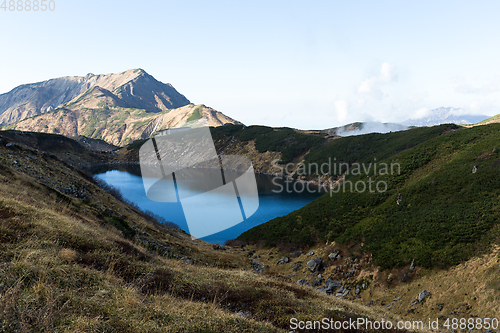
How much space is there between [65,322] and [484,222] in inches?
1166

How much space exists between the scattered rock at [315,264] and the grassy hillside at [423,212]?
13.8 ft

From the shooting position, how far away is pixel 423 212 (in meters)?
28.0

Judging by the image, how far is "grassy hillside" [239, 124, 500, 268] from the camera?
21.8 metres

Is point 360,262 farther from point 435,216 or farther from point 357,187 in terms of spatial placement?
point 357,187

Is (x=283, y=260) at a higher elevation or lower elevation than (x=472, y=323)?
lower

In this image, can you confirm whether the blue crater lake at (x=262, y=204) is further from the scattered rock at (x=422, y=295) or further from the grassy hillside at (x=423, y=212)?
the scattered rock at (x=422, y=295)

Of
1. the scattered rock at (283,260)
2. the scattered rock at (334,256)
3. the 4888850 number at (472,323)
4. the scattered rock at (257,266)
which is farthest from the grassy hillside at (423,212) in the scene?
the 4888850 number at (472,323)

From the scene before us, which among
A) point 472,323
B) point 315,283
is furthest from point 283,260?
point 472,323

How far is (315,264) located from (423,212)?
13910 millimetres

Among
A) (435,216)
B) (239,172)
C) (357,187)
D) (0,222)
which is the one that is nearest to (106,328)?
(0,222)

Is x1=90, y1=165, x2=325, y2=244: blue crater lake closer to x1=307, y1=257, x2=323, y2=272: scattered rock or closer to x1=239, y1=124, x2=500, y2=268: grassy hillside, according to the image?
x1=239, y1=124, x2=500, y2=268: grassy hillside

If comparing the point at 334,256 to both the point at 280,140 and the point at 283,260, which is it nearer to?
the point at 283,260

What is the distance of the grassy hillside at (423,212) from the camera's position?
71.4ft

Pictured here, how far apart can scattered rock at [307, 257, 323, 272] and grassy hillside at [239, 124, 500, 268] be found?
421 cm
